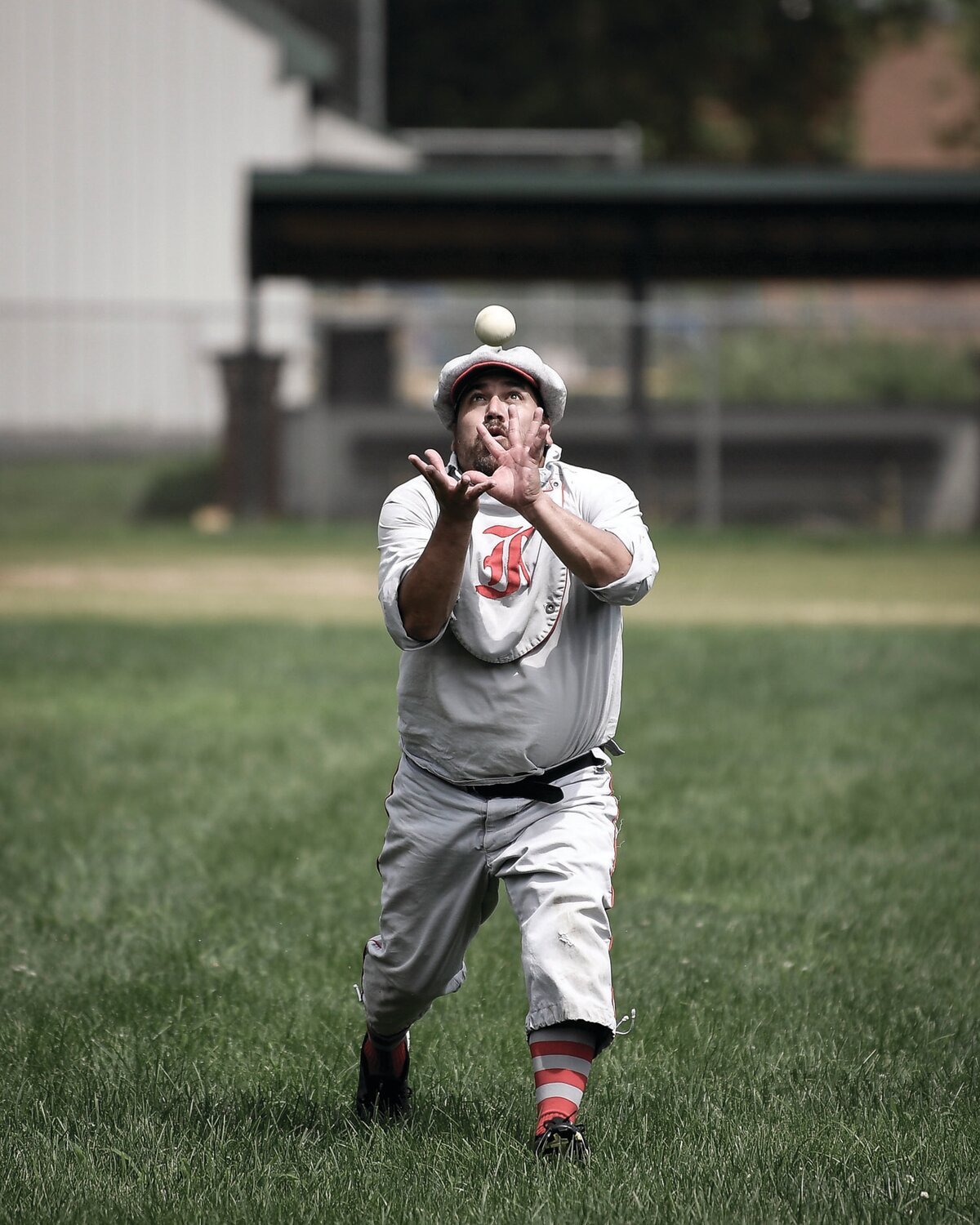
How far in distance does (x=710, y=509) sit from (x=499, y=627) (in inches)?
743

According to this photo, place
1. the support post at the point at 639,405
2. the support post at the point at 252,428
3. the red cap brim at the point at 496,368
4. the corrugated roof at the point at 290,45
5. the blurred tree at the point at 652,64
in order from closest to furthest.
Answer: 1. the red cap brim at the point at 496,368
2. the support post at the point at 639,405
3. the support post at the point at 252,428
4. the corrugated roof at the point at 290,45
5. the blurred tree at the point at 652,64

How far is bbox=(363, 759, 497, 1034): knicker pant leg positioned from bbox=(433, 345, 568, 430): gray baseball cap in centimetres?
79

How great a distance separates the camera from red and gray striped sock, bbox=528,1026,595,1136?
11.6ft

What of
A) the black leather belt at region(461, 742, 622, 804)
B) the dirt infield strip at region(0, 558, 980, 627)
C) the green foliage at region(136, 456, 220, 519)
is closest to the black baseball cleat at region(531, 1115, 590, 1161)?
the black leather belt at region(461, 742, 622, 804)

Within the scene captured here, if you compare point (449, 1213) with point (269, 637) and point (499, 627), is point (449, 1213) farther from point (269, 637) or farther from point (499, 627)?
point (269, 637)

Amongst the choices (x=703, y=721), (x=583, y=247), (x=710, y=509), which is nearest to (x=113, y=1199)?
(x=703, y=721)

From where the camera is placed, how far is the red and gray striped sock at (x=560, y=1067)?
354 centimetres

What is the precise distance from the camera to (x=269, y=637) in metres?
12.7

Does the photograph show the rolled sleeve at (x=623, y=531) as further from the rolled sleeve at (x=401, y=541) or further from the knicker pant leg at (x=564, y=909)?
the knicker pant leg at (x=564, y=909)

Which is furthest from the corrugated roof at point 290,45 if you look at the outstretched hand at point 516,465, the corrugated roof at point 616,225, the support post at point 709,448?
the outstretched hand at point 516,465

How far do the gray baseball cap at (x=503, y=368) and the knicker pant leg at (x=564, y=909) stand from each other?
81cm

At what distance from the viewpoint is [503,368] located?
3.67m

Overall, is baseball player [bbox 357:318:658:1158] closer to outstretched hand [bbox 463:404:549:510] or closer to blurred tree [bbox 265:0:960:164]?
outstretched hand [bbox 463:404:549:510]

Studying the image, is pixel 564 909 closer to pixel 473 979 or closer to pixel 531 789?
pixel 531 789
